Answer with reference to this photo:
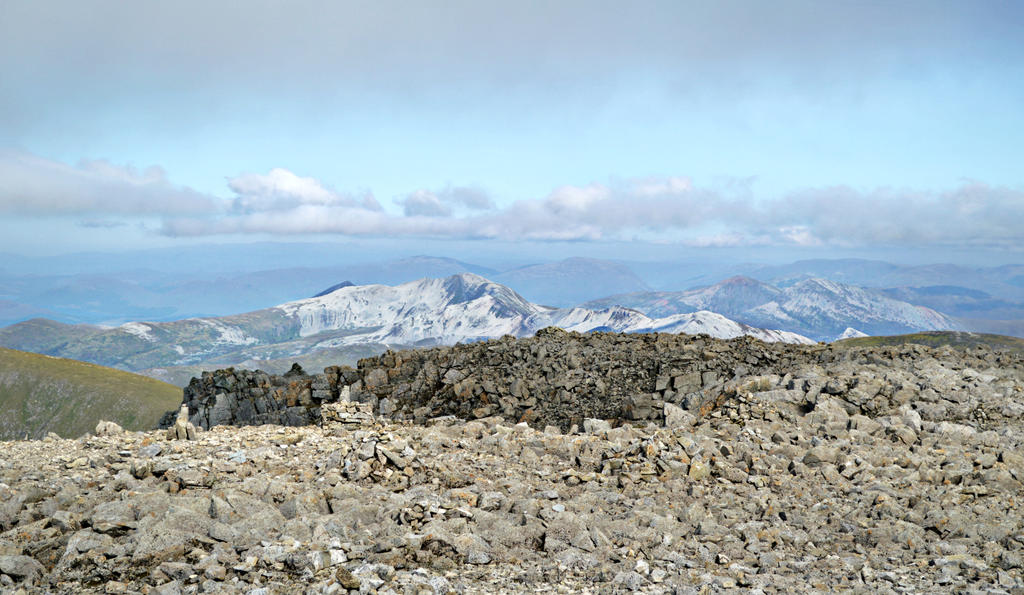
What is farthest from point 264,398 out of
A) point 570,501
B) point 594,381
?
point 570,501

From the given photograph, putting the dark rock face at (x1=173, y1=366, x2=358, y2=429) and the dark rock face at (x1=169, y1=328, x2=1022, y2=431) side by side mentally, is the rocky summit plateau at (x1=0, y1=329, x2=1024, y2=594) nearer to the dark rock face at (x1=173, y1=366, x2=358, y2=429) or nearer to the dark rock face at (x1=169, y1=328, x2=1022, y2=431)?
the dark rock face at (x1=169, y1=328, x2=1022, y2=431)

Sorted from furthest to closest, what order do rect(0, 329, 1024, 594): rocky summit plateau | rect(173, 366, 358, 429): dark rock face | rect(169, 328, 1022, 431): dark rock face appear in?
1. rect(173, 366, 358, 429): dark rock face
2. rect(169, 328, 1022, 431): dark rock face
3. rect(0, 329, 1024, 594): rocky summit plateau

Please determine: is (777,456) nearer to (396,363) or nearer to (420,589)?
(420,589)

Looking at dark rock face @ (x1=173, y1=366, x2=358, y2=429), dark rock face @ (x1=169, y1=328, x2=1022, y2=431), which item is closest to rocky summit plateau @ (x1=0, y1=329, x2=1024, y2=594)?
dark rock face @ (x1=169, y1=328, x2=1022, y2=431)

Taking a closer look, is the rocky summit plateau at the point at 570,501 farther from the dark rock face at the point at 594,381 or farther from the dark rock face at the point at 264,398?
the dark rock face at the point at 264,398

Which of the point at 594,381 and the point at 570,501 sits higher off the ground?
the point at 570,501

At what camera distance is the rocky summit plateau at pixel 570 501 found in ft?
35.8

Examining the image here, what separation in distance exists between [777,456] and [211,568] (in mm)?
15641

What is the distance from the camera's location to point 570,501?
572 inches

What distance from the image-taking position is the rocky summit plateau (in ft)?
35.8

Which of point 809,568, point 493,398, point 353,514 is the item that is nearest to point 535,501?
point 353,514

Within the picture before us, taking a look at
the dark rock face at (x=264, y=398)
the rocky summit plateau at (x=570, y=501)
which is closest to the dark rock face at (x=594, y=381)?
the dark rock face at (x=264, y=398)

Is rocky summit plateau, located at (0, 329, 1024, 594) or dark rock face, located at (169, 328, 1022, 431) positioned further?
dark rock face, located at (169, 328, 1022, 431)

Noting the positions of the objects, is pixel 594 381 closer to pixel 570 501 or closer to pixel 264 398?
pixel 570 501
